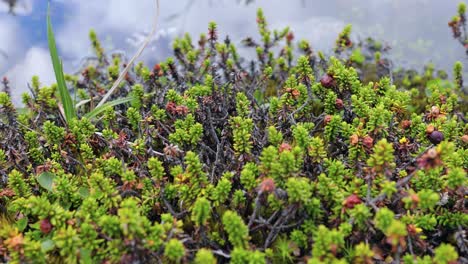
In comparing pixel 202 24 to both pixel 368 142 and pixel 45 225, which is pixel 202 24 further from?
pixel 45 225

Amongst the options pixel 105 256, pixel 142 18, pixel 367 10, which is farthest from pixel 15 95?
pixel 367 10

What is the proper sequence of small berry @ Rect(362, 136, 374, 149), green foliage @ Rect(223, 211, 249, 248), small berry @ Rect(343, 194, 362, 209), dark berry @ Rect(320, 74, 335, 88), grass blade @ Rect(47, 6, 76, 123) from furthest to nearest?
1. grass blade @ Rect(47, 6, 76, 123)
2. dark berry @ Rect(320, 74, 335, 88)
3. small berry @ Rect(362, 136, 374, 149)
4. small berry @ Rect(343, 194, 362, 209)
5. green foliage @ Rect(223, 211, 249, 248)

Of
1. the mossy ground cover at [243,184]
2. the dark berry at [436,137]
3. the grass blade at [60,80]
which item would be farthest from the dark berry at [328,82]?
the grass blade at [60,80]

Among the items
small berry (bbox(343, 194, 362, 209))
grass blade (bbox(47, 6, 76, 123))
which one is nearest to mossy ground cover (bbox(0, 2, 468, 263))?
small berry (bbox(343, 194, 362, 209))

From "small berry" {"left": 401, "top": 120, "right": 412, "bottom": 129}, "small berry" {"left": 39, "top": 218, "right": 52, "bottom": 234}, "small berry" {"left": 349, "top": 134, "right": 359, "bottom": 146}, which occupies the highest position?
"small berry" {"left": 401, "top": 120, "right": 412, "bottom": 129}

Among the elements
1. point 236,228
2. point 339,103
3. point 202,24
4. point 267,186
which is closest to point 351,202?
point 267,186

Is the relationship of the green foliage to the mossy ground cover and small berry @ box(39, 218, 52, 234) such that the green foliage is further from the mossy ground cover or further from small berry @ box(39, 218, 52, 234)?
small berry @ box(39, 218, 52, 234)

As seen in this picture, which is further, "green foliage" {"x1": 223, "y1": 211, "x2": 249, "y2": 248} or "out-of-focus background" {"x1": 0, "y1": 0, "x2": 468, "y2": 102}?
"out-of-focus background" {"x1": 0, "y1": 0, "x2": 468, "y2": 102}

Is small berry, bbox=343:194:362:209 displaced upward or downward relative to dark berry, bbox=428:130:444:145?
downward
